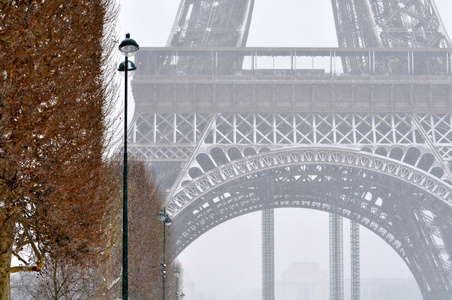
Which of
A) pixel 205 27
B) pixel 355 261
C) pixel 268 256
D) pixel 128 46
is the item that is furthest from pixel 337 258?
pixel 128 46

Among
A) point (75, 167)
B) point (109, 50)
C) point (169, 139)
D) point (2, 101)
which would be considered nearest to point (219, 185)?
point (169, 139)

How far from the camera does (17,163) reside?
1013cm

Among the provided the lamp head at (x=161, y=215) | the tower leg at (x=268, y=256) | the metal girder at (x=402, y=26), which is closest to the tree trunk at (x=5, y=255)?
the lamp head at (x=161, y=215)

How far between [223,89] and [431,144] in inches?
570

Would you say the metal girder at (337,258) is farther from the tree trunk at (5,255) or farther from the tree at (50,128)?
the tree trunk at (5,255)

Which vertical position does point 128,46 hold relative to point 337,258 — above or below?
above

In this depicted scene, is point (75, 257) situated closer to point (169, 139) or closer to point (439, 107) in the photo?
point (169, 139)

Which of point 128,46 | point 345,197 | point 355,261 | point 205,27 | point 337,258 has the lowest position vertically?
point 355,261

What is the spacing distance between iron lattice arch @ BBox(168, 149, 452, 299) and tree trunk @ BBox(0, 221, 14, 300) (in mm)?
27862

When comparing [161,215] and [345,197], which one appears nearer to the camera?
[161,215]

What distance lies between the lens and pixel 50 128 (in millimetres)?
10859

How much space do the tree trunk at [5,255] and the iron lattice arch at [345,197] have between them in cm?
2786

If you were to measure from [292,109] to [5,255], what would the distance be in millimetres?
34078

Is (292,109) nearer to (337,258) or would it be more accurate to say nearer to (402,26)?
(402,26)
